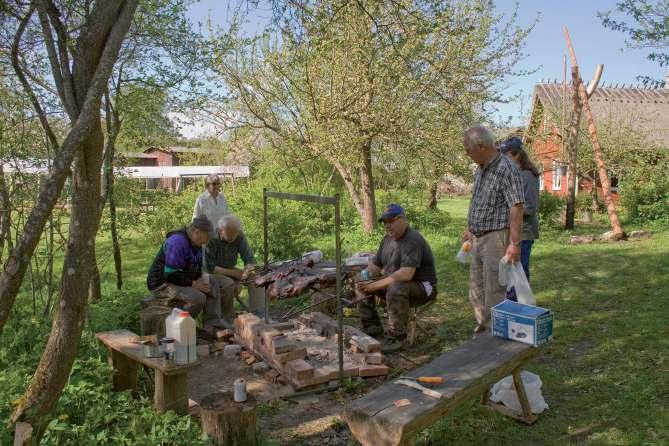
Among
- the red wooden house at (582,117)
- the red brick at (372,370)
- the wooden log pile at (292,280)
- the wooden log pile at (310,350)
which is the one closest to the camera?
the wooden log pile at (310,350)

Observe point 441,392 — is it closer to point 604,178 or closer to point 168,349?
point 168,349

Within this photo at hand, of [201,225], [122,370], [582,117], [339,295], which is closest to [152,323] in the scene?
[201,225]

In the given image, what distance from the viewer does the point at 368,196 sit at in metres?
13.9

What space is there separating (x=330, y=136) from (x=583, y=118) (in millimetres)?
9909

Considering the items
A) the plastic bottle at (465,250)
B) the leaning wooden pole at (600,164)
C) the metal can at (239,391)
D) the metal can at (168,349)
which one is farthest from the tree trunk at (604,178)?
the metal can at (168,349)

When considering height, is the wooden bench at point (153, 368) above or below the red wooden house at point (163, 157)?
below

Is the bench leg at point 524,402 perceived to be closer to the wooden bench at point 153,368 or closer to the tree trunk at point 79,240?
the wooden bench at point 153,368

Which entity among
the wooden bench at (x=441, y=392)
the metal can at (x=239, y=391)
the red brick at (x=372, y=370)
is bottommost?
the red brick at (x=372, y=370)

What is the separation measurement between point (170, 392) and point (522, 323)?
2.29m

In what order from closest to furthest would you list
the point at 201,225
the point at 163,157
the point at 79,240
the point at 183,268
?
the point at 79,240 < the point at 201,225 < the point at 183,268 < the point at 163,157

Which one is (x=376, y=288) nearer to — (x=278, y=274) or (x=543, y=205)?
(x=278, y=274)

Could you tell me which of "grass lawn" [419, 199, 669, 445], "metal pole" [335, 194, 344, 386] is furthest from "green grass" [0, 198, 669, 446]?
"metal pole" [335, 194, 344, 386]

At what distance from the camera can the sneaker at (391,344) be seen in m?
5.39

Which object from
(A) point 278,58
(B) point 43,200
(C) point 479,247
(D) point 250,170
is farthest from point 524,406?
(D) point 250,170
